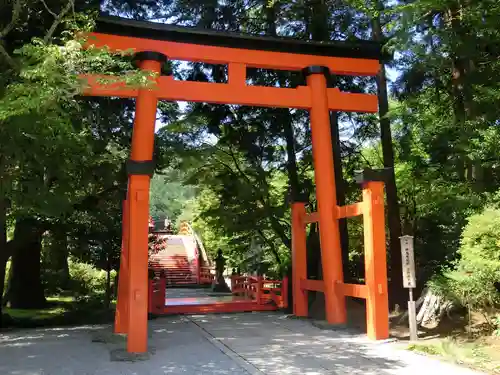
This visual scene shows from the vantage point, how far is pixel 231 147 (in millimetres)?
14648

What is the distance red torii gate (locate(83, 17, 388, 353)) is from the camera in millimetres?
8047

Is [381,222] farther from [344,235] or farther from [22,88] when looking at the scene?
[22,88]

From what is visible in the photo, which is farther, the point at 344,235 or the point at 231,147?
the point at 231,147

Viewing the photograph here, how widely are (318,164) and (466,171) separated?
313 cm

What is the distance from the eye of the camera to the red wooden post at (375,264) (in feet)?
28.6

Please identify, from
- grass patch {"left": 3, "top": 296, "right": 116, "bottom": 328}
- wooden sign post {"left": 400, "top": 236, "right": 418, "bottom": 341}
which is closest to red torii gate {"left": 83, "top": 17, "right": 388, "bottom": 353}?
wooden sign post {"left": 400, "top": 236, "right": 418, "bottom": 341}

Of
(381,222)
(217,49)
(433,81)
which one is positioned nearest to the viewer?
(381,222)

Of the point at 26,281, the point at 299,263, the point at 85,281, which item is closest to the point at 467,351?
the point at 299,263

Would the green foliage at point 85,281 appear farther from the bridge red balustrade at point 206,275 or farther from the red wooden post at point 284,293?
the red wooden post at point 284,293

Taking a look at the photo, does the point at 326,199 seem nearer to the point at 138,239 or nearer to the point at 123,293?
the point at 138,239

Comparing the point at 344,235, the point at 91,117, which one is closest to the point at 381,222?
the point at 344,235

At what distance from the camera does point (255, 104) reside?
400 inches

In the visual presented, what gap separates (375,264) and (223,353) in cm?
318

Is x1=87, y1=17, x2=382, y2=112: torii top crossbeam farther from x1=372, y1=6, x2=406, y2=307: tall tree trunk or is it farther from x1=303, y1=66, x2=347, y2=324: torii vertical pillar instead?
x1=372, y1=6, x2=406, y2=307: tall tree trunk
